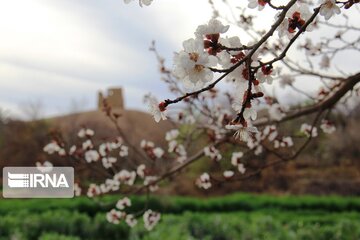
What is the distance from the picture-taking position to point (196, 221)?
23.4ft

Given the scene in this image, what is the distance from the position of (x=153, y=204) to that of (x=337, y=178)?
7469 mm

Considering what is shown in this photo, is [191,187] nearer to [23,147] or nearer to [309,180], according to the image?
[309,180]

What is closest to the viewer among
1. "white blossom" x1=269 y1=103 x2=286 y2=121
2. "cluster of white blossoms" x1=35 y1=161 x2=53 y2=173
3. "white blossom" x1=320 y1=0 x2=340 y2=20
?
"white blossom" x1=320 y1=0 x2=340 y2=20

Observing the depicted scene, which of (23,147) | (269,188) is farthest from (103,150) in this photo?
(23,147)

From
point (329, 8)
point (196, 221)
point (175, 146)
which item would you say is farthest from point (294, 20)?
point (196, 221)

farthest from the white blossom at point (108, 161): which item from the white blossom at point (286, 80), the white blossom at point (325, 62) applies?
the white blossom at point (325, 62)

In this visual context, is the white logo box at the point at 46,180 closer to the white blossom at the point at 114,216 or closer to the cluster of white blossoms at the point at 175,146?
the white blossom at the point at 114,216

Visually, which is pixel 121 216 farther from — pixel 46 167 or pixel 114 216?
pixel 46 167

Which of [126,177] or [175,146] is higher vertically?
[175,146]

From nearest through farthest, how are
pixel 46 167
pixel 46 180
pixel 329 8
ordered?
pixel 329 8, pixel 46 167, pixel 46 180

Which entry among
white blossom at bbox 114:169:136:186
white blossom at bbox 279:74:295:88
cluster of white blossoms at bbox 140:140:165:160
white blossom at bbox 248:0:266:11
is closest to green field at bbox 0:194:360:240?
white blossom at bbox 114:169:136:186

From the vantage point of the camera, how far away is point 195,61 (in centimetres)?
154

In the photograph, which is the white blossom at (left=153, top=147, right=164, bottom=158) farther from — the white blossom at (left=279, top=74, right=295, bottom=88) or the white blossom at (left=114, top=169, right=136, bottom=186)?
the white blossom at (left=279, top=74, right=295, bottom=88)

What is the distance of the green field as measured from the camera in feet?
18.9
